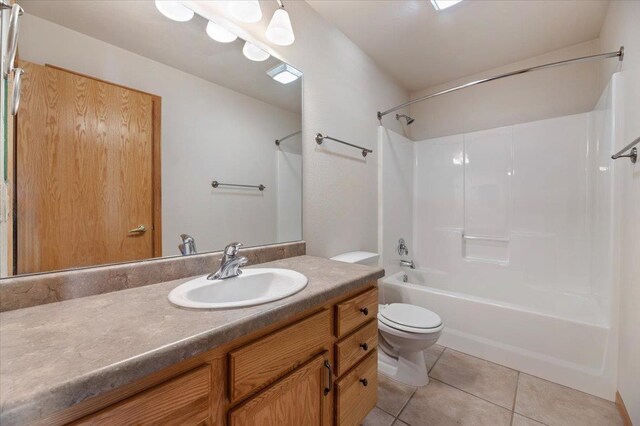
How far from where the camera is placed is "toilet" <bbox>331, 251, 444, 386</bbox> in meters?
1.54

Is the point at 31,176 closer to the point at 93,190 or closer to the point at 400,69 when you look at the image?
the point at 93,190

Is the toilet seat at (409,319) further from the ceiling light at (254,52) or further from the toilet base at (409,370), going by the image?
the ceiling light at (254,52)

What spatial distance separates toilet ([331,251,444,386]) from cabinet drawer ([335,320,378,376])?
43 centimetres

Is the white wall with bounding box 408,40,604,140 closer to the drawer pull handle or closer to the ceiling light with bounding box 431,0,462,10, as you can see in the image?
the ceiling light with bounding box 431,0,462,10

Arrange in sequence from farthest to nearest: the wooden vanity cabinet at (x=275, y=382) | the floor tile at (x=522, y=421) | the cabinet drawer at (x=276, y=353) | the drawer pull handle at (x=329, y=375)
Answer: the floor tile at (x=522, y=421)
the drawer pull handle at (x=329, y=375)
the cabinet drawer at (x=276, y=353)
the wooden vanity cabinet at (x=275, y=382)

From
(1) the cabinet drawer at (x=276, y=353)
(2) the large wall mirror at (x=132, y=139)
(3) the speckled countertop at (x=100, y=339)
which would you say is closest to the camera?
(3) the speckled countertop at (x=100, y=339)

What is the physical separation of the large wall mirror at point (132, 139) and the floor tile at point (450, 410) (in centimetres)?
127

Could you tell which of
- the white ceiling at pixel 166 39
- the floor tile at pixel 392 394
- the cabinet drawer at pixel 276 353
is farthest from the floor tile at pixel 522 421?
the white ceiling at pixel 166 39

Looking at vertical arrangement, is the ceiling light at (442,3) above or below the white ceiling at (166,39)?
above

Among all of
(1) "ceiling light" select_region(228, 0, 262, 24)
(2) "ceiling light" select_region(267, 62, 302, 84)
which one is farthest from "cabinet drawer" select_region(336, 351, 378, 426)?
(1) "ceiling light" select_region(228, 0, 262, 24)

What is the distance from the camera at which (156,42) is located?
104 cm

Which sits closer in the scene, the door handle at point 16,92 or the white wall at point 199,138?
the door handle at point 16,92

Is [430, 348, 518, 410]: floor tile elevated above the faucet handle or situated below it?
below

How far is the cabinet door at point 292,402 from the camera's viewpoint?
2.29ft
